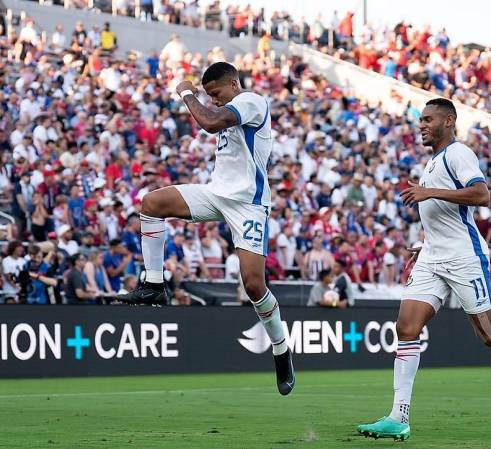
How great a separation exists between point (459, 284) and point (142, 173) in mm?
14346

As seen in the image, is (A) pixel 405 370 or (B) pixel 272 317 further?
(B) pixel 272 317

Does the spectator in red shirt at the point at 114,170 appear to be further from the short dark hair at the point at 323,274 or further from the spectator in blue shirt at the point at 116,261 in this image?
the short dark hair at the point at 323,274

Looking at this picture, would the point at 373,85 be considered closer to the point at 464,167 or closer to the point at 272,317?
the point at 272,317

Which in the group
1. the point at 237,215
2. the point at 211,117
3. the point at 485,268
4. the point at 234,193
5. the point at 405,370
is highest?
the point at 211,117

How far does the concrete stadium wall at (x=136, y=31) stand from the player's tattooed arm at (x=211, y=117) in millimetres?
23472

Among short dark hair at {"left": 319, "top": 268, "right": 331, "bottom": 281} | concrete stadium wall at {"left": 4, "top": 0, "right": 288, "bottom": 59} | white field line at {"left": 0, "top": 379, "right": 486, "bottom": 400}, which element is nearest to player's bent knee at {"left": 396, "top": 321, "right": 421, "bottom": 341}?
white field line at {"left": 0, "top": 379, "right": 486, "bottom": 400}

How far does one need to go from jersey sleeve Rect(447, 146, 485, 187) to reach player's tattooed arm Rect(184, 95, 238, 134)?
1.71 meters

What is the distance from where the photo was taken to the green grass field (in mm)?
9445

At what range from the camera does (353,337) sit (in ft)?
73.5

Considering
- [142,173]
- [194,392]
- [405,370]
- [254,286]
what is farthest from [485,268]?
[142,173]

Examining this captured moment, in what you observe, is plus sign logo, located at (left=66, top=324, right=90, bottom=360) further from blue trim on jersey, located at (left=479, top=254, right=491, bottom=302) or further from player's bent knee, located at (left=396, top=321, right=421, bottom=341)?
blue trim on jersey, located at (left=479, top=254, right=491, bottom=302)

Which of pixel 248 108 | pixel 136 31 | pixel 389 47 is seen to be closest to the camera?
pixel 248 108

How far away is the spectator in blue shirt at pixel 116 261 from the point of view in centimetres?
2066

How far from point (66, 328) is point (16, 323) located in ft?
2.94
